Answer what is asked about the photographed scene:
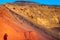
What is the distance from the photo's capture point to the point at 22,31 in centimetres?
127

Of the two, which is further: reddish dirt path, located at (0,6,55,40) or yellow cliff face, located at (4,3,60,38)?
yellow cliff face, located at (4,3,60,38)

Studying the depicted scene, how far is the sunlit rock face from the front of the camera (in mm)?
1260

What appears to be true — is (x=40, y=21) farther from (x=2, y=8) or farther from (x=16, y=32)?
(x=2, y=8)

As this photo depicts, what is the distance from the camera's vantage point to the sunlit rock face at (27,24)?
1260mm

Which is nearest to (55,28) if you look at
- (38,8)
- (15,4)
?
(38,8)

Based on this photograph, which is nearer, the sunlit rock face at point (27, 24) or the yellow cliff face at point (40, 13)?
the sunlit rock face at point (27, 24)

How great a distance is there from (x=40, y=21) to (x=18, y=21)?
0.22m

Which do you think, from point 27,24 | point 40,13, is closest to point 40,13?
point 40,13

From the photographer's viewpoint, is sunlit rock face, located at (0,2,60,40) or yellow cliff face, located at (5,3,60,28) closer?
sunlit rock face, located at (0,2,60,40)

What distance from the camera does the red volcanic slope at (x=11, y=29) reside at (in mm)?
1263

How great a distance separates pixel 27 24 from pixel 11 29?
15cm

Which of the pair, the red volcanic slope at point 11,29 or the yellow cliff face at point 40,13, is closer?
the red volcanic slope at point 11,29

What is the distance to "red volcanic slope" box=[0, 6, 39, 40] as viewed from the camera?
4.14 feet

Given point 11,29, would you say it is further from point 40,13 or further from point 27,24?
point 40,13
